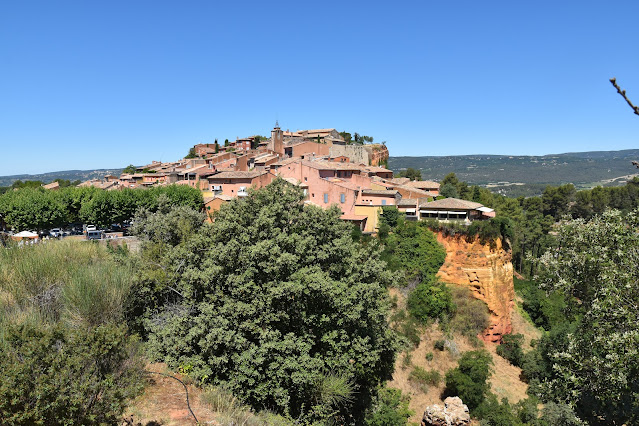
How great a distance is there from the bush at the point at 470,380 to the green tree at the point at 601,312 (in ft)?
27.8

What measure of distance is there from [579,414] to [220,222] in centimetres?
1527

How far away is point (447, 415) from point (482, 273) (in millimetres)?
Result: 11419

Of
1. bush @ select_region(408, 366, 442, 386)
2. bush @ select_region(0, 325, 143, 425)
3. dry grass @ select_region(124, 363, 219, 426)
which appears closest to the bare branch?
bush @ select_region(0, 325, 143, 425)

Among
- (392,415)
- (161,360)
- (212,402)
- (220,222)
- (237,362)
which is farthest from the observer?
(392,415)

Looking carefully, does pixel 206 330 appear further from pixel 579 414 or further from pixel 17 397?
pixel 579 414

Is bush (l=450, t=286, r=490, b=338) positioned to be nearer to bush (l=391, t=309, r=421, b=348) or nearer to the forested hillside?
bush (l=391, t=309, r=421, b=348)

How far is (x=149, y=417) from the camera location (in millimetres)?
8258

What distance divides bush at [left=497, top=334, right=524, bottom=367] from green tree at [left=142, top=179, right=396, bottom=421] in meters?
17.5

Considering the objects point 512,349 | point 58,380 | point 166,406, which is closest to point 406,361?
point 512,349

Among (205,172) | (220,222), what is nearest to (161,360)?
(220,222)

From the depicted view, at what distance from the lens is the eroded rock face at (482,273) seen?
95.0 feet

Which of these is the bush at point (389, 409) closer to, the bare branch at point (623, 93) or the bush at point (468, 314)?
the bush at point (468, 314)

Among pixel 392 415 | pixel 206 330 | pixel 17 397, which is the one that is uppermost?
pixel 17 397

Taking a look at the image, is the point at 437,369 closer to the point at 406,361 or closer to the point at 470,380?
the point at 406,361
